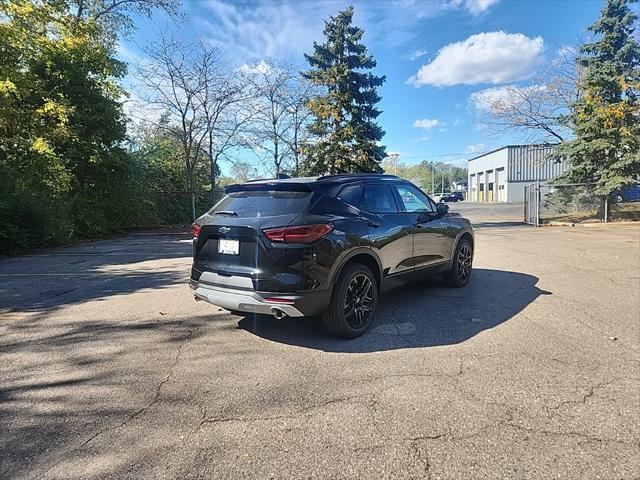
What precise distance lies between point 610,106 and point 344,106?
11.8 m

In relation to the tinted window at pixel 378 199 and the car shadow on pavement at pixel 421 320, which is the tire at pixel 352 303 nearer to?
the car shadow on pavement at pixel 421 320

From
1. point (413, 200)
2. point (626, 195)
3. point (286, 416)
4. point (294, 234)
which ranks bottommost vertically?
point (286, 416)

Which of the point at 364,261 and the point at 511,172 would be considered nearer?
the point at 364,261

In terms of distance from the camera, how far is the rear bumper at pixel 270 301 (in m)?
3.77

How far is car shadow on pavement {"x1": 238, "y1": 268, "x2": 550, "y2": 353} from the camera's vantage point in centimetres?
423

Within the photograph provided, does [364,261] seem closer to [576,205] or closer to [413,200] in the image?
[413,200]

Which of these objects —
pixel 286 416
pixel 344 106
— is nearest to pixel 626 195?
pixel 344 106

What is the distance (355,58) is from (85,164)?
12.5 metres

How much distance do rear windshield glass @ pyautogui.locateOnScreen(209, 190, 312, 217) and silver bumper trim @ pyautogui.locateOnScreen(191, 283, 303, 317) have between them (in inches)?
30.6

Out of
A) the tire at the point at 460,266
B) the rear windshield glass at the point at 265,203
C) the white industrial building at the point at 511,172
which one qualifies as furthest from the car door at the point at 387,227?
the white industrial building at the point at 511,172

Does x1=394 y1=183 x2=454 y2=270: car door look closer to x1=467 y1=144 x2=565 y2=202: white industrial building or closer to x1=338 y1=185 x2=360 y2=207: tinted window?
x1=338 y1=185 x2=360 y2=207: tinted window

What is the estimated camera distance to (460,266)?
6512mm

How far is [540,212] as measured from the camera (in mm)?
19906

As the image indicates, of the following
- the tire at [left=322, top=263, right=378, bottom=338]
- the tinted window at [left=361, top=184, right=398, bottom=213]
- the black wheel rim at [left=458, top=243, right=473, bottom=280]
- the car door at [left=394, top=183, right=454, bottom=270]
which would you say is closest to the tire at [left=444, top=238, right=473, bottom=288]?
the black wheel rim at [left=458, top=243, right=473, bottom=280]
